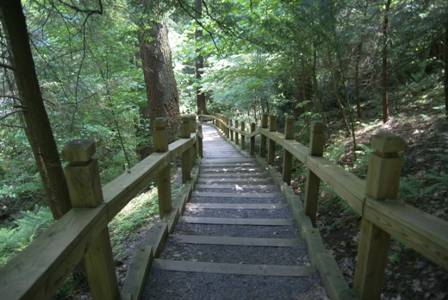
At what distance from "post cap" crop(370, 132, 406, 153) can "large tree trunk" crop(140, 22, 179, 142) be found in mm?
5915

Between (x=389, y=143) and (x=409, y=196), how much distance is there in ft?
6.81

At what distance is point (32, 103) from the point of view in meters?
2.40

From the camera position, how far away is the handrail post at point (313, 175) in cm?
316

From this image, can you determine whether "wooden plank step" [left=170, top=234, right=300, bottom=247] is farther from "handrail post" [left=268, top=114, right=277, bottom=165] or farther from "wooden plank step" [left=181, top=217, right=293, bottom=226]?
"handrail post" [left=268, top=114, right=277, bottom=165]

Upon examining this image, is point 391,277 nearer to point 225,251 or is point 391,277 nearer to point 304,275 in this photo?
point 304,275

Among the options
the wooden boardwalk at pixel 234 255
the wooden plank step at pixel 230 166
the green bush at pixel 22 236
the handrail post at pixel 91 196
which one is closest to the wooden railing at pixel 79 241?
the handrail post at pixel 91 196

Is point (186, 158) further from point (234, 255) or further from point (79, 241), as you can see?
point (79, 241)

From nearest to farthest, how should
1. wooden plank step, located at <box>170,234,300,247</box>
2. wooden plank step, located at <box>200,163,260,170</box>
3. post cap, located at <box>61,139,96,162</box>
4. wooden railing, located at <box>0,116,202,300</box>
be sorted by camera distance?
1. wooden railing, located at <box>0,116,202,300</box>
2. post cap, located at <box>61,139,96,162</box>
3. wooden plank step, located at <box>170,234,300,247</box>
4. wooden plank step, located at <box>200,163,260,170</box>

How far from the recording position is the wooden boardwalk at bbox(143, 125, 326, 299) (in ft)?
7.85

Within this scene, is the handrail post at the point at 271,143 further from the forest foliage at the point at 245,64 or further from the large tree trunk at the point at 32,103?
the large tree trunk at the point at 32,103

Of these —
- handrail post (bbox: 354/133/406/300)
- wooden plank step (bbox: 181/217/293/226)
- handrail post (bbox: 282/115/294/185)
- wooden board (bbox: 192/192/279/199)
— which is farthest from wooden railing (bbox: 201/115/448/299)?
wooden board (bbox: 192/192/279/199)

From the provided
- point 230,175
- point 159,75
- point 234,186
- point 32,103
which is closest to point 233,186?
point 234,186

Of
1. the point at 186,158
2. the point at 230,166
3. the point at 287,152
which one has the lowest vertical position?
the point at 230,166

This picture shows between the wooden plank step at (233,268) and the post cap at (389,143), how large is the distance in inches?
54.6
